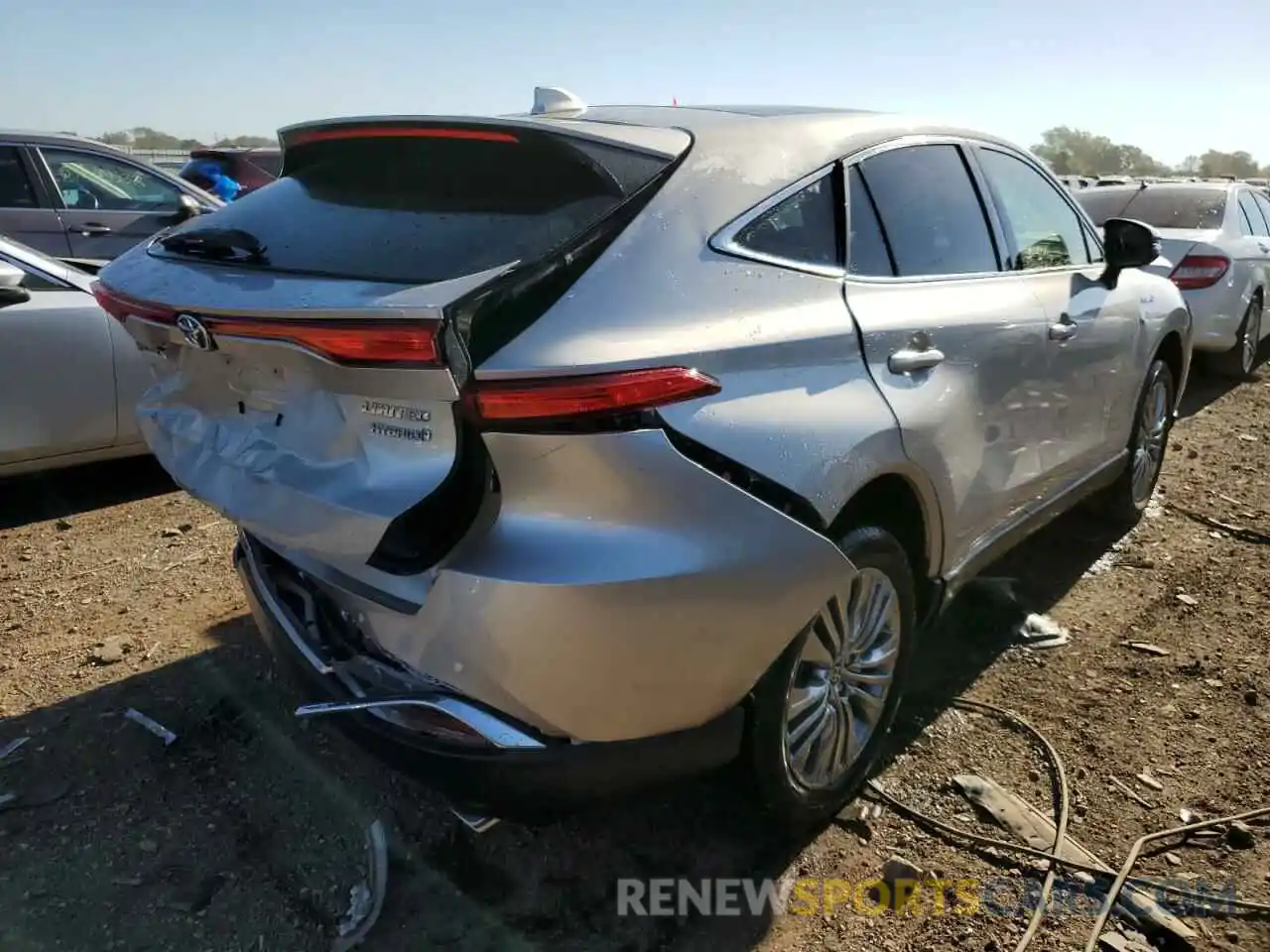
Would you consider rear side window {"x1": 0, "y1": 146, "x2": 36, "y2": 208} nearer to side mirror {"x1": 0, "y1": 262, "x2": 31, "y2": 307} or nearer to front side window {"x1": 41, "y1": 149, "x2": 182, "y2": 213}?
front side window {"x1": 41, "y1": 149, "x2": 182, "y2": 213}

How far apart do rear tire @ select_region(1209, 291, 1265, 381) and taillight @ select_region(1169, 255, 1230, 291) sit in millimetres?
747

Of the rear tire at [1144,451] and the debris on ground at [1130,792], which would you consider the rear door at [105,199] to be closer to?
the rear tire at [1144,451]

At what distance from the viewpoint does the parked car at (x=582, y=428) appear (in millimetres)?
1974

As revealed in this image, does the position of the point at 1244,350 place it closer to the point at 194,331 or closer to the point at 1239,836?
the point at 1239,836

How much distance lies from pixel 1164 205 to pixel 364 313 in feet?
27.8

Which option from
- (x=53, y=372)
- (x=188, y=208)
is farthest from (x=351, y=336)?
(x=188, y=208)

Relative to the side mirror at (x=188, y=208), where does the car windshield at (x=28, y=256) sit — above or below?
above

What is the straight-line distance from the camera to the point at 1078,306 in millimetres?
3797

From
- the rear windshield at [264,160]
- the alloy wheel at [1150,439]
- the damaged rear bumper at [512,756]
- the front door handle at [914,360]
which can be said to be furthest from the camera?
the rear windshield at [264,160]

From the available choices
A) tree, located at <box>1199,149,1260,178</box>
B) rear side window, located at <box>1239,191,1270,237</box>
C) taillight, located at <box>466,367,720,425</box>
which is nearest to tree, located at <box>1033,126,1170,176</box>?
tree, located at <box>1199,149,1260,178</box>

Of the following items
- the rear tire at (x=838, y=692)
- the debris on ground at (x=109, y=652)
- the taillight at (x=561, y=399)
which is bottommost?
the debris on ground at (x=109, y=652)

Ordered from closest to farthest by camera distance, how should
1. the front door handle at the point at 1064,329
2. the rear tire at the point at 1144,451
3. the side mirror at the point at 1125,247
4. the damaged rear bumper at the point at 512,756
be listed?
the damaged rear bumper at the point at 512,756 → the front door handle at the point at 1064,329 → the side mirror at the point at 1125,247 → the rear tire at the point at 1144,451

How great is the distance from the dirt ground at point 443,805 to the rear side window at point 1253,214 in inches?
222

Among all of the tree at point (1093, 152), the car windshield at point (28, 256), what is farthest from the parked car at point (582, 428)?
the tree at point (1093, 152)
